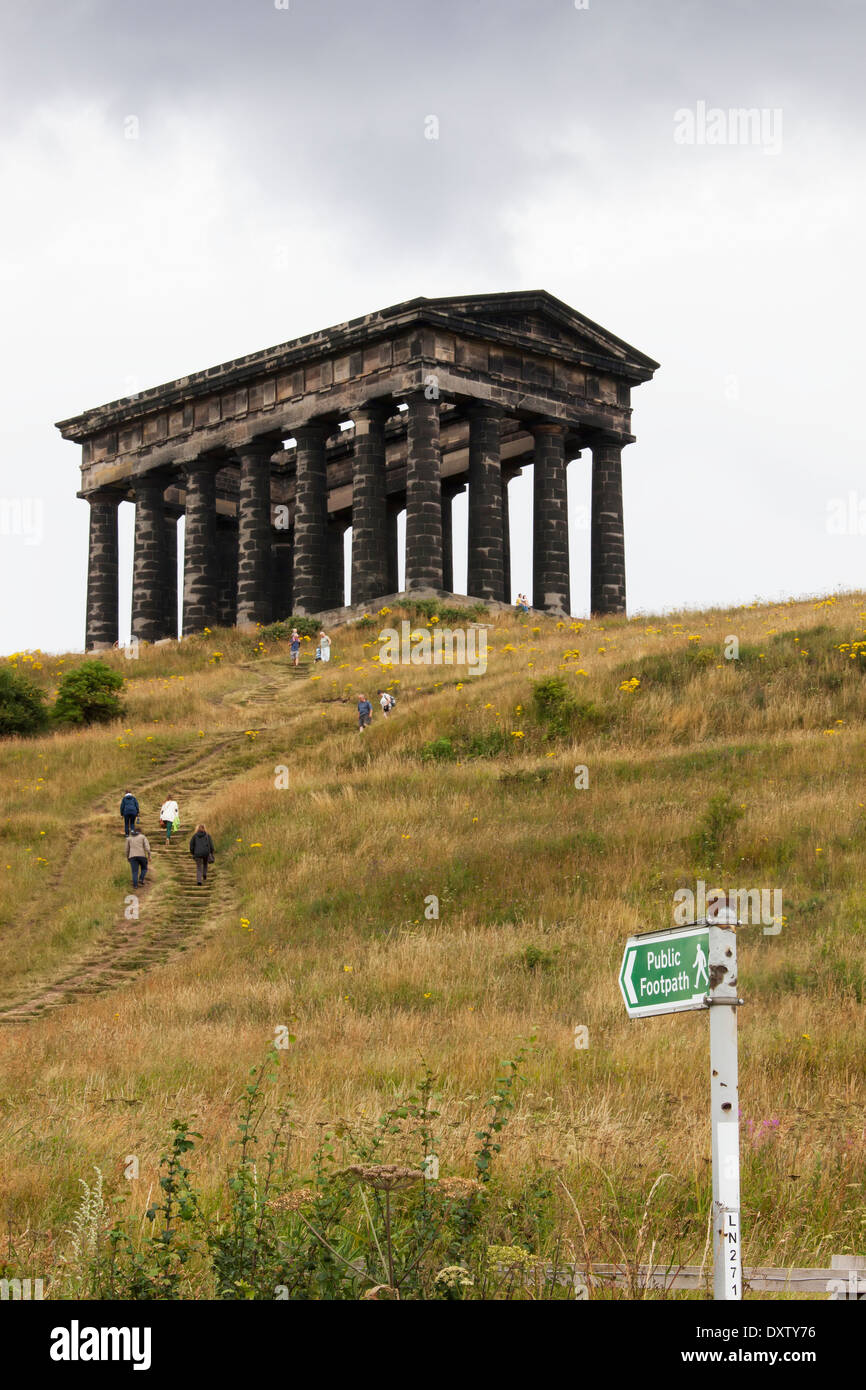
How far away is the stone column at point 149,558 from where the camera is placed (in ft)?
198

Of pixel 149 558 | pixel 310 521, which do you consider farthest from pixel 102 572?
pixel 310 521

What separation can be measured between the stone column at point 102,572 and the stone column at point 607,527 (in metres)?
20.7

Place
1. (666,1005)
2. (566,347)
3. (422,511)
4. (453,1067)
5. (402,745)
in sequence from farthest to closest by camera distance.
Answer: (566,347)
(422,511)
(402,745)
(453,1067)
(666,1005)

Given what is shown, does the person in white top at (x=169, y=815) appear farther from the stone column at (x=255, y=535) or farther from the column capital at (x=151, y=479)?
the column capital at (x=151, y=479)

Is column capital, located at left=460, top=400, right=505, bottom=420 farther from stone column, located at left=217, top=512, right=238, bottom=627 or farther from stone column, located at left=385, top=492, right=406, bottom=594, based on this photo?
stone column, located at left=217, top=512, right=238, bottom=627

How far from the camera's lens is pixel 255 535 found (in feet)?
185

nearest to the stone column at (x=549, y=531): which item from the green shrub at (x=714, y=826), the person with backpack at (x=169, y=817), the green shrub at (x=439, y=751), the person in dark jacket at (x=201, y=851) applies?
the green shrub at (x=439, y=751)

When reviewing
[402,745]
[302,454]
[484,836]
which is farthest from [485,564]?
[484,836]

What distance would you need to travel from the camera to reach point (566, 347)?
5381 centimetres

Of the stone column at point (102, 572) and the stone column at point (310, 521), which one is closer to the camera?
the stone column at point (310, 521)
